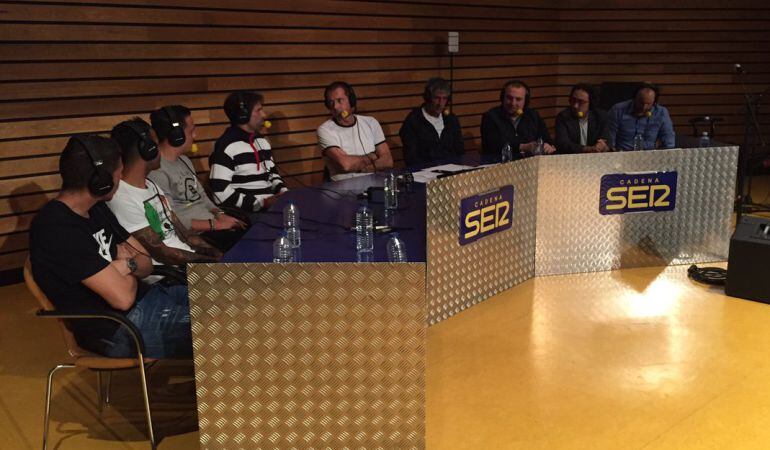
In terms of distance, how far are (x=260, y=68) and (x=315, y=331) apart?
431cm

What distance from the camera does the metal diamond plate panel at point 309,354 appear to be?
99.8 inches

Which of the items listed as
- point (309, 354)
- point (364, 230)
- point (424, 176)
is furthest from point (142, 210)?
point (424, 176)

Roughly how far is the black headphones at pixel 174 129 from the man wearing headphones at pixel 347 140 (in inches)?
56.5

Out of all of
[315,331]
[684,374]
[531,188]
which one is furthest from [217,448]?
[531,188]

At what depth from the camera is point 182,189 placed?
4.13m

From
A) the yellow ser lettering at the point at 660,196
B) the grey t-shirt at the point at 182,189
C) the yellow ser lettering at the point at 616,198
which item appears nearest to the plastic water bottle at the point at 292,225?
the grey t-shirt at the point at 182,189

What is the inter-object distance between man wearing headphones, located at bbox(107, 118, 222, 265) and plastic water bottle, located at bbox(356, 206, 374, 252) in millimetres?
757

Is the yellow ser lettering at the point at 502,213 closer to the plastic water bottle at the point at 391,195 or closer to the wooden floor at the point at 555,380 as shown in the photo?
the wooden floor at the point at 555,380

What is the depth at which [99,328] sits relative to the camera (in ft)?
8.89

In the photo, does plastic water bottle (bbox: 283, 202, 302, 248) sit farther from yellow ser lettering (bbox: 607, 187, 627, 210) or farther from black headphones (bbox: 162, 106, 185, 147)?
yellow ser lettering (bbox: 607, 187, 627, 210)

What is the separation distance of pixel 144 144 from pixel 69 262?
0.82 m

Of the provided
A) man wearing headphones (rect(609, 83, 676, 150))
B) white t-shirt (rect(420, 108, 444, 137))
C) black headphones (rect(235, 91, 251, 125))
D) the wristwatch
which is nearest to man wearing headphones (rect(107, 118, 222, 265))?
the wristwatch

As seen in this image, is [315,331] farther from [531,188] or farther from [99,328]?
[531,188]

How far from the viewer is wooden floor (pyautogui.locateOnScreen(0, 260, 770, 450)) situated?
3010 millimetres
